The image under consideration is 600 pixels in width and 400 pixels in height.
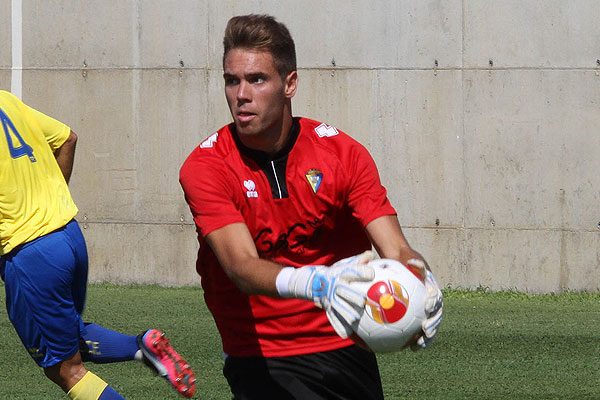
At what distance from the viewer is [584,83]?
991 centimetres

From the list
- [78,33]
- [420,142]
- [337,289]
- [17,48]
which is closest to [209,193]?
[337,289]

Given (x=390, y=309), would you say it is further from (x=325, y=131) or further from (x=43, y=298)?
(x=43, y=298)

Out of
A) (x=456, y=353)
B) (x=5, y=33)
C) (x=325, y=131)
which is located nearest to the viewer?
(x=325, y=131)

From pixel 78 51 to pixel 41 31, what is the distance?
464 millimetres

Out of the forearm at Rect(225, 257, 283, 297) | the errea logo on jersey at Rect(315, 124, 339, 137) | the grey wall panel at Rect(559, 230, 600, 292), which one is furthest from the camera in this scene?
the grey wall panel at Rect(559, 230, 600, 292)

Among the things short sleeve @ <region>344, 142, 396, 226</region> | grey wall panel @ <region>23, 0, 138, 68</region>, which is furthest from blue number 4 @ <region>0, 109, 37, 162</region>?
grey wall panel @ <region>23, 0, 138, 68</region>

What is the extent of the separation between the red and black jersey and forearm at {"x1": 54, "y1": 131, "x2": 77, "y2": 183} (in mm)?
2083

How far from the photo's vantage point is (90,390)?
5312 mm

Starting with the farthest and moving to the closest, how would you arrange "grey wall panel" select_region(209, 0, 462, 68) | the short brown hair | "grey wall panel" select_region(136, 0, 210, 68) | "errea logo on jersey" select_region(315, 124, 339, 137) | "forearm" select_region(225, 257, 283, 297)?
"grey wall panel" select_region(136, 0, 210, 68), "grey wall panel" select_region(209, 0, 462, 68), "errea logo on jersey" select_region(315, 124, 339, 137), the short brown hair, "forearm" select_region(225, 257, 283, 297)

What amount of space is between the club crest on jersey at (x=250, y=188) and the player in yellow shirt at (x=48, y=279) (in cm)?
182

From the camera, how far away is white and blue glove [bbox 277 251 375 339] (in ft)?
10.7

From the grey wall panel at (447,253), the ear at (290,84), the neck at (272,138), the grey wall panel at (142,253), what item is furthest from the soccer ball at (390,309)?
the grey wall panel at (142,253)

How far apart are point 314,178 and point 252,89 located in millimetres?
415

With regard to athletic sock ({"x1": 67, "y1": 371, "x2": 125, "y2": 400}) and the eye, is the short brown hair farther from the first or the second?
athletic sock ({"x1": 67, "y1": 371, "x2": 125, "y2": 400})
